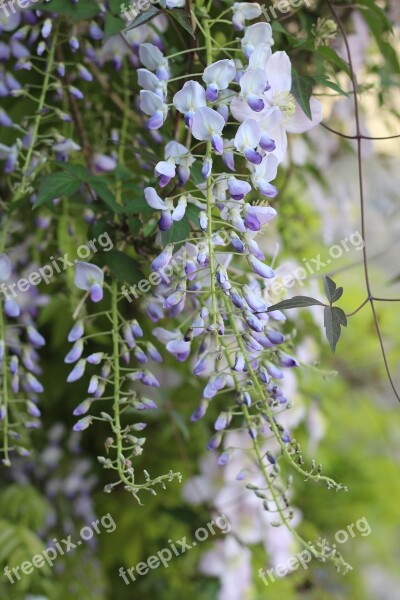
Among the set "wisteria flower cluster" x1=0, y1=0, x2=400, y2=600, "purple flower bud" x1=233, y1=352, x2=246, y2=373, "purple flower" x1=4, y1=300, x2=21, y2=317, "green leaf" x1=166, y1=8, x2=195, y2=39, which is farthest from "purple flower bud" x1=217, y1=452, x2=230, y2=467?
"green leaf" x1=166, y1=8, x2=195, y2=39

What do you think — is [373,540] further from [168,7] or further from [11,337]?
[168,7]

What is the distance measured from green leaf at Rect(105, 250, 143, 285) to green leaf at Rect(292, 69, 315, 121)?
0.20 m

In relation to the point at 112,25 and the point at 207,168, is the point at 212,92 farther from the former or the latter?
the point at 112,25

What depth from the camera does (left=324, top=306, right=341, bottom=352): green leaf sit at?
56 cm

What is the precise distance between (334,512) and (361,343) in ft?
1.53

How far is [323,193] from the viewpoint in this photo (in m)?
1.34

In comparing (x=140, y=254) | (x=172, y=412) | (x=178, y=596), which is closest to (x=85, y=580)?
(x=178, y=596)

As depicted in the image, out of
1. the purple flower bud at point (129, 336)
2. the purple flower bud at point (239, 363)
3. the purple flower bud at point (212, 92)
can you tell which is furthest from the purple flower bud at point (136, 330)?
the purple flower bud at point (212, 92)

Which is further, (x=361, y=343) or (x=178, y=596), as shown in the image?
(x=361, y=343)

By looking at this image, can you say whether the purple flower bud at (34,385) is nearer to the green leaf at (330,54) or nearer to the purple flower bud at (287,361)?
the purple flower bud at (287,361)

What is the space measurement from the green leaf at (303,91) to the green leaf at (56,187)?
209mm

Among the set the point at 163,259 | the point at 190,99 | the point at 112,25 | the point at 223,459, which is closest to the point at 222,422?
the point at 223,459

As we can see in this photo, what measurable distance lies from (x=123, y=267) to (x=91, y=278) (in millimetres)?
32

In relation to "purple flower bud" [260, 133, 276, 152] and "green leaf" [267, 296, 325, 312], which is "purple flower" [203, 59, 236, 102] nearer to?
"purple flower bud" [260, 133, 276, 152]
